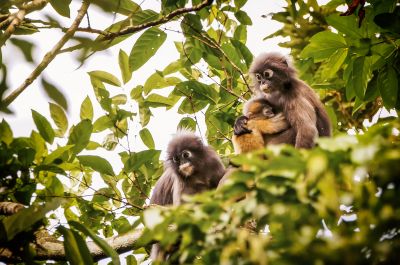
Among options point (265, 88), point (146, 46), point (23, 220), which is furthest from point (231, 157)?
point (265, 88)

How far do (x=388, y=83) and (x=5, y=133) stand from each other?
2132 mm

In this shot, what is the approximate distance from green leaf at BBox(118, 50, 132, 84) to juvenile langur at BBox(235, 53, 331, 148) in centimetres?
97

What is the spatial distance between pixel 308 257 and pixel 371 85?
2.28m

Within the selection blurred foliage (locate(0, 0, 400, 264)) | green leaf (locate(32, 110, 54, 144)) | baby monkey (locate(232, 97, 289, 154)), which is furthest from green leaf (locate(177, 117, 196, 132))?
green leaf (locate(32, 110, 54, 144))

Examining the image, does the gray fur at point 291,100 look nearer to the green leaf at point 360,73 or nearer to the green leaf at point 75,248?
the green leaf at point 360,73

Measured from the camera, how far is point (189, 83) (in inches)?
130

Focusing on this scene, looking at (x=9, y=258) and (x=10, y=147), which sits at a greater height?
(x=10, y=147)

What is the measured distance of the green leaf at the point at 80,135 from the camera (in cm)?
244

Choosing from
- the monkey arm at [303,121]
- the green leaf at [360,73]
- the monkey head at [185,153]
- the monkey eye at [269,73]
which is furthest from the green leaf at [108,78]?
the green leaf at [360,73]

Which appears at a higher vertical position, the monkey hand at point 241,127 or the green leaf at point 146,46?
the green leaf at point 146,46

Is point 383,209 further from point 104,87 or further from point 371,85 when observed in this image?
point 104,87

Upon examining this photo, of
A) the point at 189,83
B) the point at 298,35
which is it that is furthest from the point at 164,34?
the point at 298,35

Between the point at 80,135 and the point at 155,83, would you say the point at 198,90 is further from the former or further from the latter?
the point at 80,135

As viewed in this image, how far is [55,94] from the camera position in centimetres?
90
